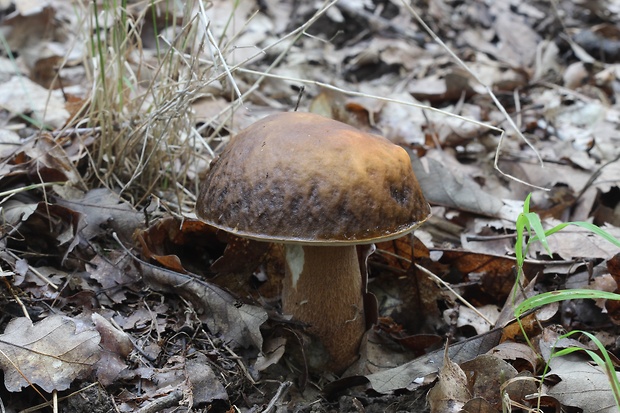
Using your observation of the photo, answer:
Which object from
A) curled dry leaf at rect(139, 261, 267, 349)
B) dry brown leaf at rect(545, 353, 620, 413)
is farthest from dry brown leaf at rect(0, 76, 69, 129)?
dry brown leaf at rect(545, 353, 620, 413)

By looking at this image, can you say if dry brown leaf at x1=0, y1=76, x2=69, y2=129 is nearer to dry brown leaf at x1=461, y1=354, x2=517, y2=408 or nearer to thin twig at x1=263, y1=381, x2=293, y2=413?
thin twig at x1=263, y1=381, x2=293, y2=413

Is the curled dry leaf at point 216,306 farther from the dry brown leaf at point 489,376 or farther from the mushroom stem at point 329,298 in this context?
the dry brown leaf at point 489,376

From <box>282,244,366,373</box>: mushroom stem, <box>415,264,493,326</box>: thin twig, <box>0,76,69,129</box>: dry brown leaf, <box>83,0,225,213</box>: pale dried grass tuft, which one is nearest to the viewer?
<box>282,244,366,373</box>: mushroom stem

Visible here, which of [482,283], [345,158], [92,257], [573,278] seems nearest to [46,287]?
[92,257]

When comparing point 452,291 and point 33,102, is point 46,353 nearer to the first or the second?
point 452,291

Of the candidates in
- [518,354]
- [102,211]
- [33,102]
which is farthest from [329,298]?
[33,102]

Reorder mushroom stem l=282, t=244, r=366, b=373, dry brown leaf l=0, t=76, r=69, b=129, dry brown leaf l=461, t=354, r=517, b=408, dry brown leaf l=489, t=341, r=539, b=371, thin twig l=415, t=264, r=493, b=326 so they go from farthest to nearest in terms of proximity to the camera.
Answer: dry brown leaf l=0, t=76, r=69, b=129
thin twig l=415, t=264, r=493, b=326
mushroom stem l=282, t=244, r=366, b=373
dry brown leaf l=489, t=341, r=539, b=371
dry brown leaf l=461, t=354, r=517, b=408
